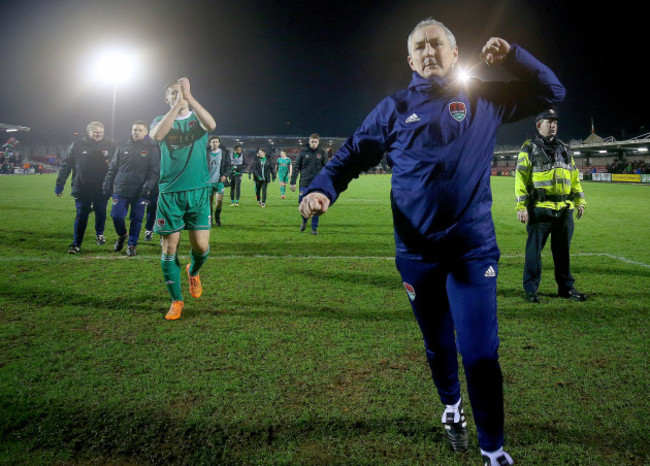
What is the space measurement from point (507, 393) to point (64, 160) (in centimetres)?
850

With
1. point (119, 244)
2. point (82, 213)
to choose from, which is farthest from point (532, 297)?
point (82, 213)

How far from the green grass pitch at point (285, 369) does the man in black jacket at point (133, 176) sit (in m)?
1.12

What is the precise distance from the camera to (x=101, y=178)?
28.1ft

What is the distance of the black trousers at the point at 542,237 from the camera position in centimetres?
530

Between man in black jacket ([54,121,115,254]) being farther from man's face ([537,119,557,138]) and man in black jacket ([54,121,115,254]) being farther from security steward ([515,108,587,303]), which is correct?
man's face ([537,119,557,138])

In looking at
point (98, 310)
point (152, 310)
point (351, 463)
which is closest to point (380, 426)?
point (351, 463)

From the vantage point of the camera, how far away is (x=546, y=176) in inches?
204

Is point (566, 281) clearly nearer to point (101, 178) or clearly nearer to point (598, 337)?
point (598, 337)

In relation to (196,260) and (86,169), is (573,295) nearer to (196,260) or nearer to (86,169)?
(196,260)

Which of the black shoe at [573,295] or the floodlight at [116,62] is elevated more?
the floodlight at [116,62]

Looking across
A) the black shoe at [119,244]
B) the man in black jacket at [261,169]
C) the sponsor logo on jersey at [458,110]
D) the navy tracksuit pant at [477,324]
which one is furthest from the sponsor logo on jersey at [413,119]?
the man in black jacket at [261,169]

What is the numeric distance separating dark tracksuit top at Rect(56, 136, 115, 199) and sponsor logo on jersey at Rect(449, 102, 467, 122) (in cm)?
796

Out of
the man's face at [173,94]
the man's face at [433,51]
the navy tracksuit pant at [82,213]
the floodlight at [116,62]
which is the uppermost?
the floodlight at [116,62]

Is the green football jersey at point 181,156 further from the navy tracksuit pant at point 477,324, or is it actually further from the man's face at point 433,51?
the navy tracksuit pant at point 477,324
